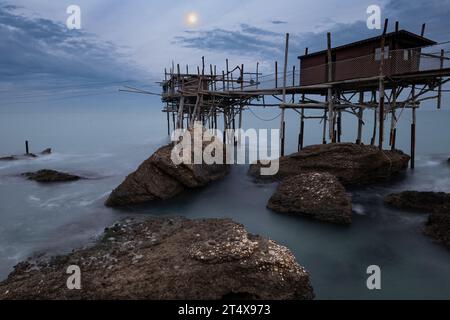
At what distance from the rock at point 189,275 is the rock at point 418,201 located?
9.50 metres

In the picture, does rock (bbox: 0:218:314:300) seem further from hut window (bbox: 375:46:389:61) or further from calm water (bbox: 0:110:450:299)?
hut window (bbox: 375:46:389:61)

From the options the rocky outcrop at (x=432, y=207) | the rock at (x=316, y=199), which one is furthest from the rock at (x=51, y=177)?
the rocky outcrop at (x=432, y=207)

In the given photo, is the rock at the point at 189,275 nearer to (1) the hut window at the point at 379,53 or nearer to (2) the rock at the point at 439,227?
(2) the rock at the point at 439,227

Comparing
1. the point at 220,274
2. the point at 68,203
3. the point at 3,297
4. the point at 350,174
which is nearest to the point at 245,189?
the point at 350,174

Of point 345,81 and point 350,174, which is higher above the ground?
point 345,81

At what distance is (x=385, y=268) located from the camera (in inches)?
396

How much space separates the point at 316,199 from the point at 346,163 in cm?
558

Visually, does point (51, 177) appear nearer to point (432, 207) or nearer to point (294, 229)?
point (294, 229)

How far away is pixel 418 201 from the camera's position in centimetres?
1479

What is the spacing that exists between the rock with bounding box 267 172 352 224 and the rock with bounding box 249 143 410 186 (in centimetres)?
416

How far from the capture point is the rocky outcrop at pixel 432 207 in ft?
38.0

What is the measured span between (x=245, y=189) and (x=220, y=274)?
12.5 meters

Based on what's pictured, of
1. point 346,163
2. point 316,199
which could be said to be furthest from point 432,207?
point 316,199
